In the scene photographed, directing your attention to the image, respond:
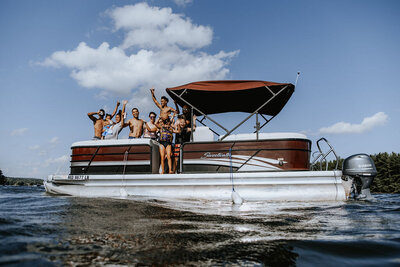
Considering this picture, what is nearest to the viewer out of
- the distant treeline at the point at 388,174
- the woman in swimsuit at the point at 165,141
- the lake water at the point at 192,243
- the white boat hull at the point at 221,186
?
the lake water at the point at 192,243

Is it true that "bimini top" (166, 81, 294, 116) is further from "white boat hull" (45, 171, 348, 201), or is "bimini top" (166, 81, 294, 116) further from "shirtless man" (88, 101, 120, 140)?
"shirtless man" (88, 101, 120, 140)

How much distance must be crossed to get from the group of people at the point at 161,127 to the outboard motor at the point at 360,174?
3.86m

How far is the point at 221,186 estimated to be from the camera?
604 centimetres

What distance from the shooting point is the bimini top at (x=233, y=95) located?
6191mm

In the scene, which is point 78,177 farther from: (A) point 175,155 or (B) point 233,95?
(B) point 233,95

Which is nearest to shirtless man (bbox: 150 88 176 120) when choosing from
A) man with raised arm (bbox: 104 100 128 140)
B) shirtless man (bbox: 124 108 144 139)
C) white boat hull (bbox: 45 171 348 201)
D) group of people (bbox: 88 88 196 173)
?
group of people (bbox: 88 88 196 173)

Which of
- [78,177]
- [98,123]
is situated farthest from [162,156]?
[98,123]

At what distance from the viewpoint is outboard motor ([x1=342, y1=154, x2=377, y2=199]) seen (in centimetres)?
602

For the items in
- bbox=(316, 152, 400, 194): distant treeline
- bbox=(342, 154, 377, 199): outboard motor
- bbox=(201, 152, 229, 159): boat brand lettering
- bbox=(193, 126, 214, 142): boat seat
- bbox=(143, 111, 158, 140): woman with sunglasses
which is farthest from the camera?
bbox=(316, 152, 400, 194): distant treeline

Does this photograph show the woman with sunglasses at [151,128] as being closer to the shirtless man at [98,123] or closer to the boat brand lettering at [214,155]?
the shirtless man at [98,123]

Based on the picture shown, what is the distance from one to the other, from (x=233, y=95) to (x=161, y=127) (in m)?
2.08

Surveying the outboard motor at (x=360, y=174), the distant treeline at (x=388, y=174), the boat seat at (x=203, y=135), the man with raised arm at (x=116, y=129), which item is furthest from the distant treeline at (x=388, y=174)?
the man with raised arm at (x=116, y=129)

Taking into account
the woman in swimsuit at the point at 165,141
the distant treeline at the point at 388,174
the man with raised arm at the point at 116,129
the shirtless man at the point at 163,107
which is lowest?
the distant treeline at the point at 388,174

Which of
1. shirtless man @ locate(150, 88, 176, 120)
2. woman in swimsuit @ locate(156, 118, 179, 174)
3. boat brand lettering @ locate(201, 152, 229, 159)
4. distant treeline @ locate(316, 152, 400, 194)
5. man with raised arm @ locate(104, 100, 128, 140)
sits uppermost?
shirtless man @ locate(150, 88, 176, 120)
